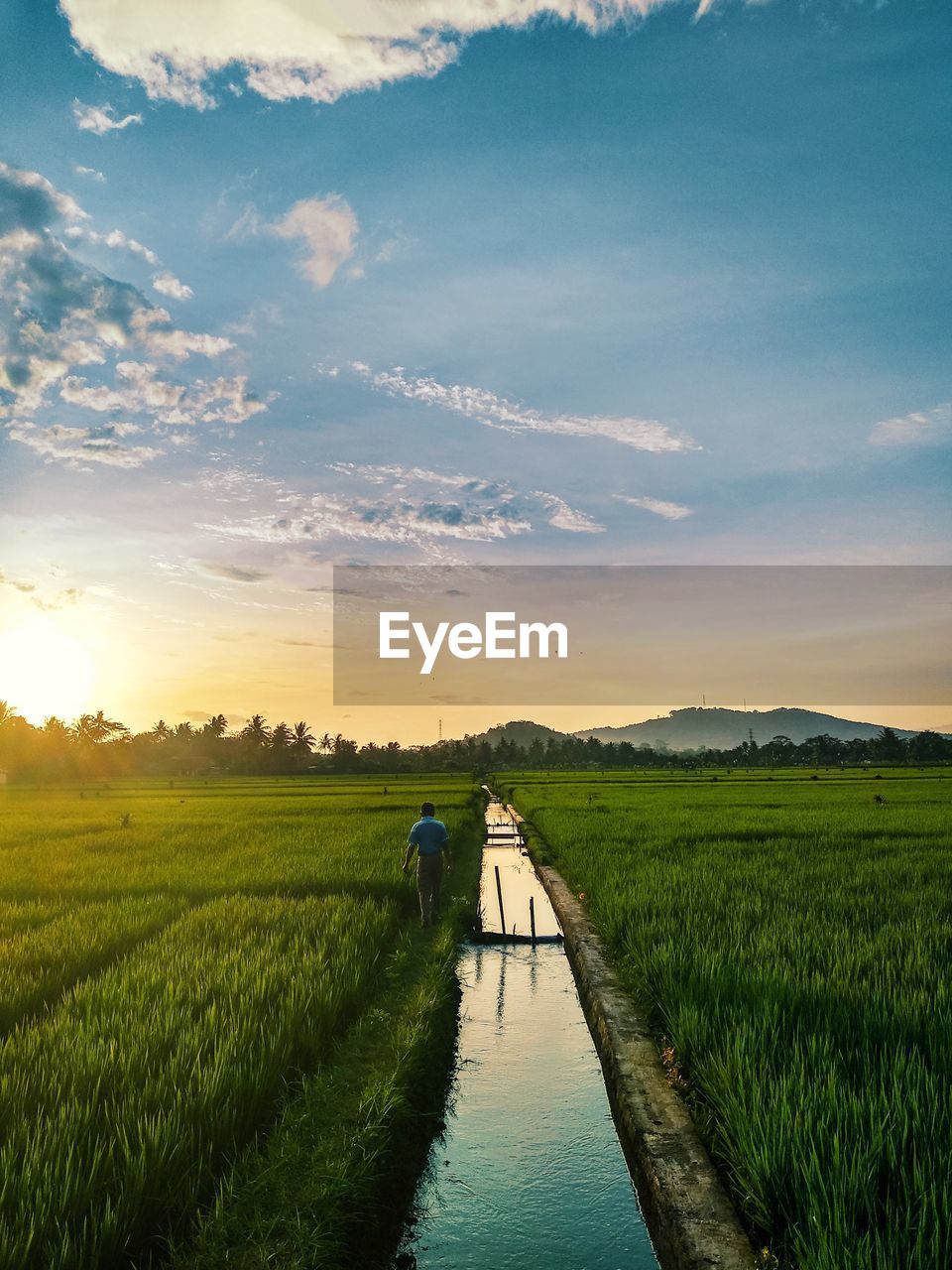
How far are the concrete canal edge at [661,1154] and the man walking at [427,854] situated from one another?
10.2ft

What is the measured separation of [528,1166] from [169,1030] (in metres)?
2.35

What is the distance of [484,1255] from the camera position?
3.68 m

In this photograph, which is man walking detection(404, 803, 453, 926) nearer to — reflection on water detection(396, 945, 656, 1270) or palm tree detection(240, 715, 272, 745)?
reflection on water detection(396, 945, 656, 1270)

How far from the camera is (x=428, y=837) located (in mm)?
9586

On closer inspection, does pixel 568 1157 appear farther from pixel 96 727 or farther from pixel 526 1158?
pixel 96 727

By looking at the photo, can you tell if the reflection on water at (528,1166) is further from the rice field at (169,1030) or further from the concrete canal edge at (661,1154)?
the rice field at (169,1030)

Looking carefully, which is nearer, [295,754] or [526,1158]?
[526,1158]

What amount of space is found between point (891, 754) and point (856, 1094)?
420 feet

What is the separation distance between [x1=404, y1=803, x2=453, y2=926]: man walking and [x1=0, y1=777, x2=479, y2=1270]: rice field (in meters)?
0.41

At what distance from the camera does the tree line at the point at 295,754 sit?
3162 inches

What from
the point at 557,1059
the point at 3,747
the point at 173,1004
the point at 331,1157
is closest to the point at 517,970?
the point at 557,1059

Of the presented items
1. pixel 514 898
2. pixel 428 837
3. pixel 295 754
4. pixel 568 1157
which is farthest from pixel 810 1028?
pixel 295 754

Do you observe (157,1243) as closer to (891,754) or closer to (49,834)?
(49,834)

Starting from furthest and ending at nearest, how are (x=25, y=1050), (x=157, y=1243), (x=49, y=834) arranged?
1. (x=49, y=834)
2. (x=25, y=1050)
3. (x=157, y=1243)
